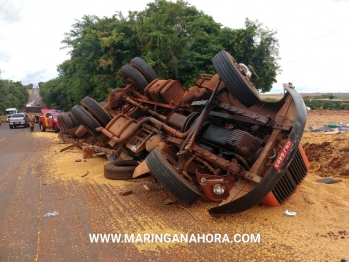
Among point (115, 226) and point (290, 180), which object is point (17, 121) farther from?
point (290, 180)

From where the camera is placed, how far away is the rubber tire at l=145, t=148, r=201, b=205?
4.73 meters

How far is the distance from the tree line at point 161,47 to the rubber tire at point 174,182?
15.2m

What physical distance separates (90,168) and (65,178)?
101 cm

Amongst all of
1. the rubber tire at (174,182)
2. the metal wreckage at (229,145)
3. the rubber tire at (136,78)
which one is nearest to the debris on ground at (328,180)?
the metal wreckage at (229,145)

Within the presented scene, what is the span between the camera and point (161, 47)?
20.7 metres

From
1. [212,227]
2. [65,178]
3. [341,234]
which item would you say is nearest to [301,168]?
[341,234]

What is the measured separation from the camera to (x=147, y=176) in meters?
7.15

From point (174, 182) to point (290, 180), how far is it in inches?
62.5

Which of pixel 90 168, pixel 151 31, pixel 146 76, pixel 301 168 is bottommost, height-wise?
pixel 90 168

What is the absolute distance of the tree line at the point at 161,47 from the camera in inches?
796

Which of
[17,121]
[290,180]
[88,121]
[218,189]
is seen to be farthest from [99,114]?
[17,121]

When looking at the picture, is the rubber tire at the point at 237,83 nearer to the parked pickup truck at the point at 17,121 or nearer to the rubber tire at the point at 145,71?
the rubber tire at the point at 145,71

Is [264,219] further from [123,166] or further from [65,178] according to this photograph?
[65,178]

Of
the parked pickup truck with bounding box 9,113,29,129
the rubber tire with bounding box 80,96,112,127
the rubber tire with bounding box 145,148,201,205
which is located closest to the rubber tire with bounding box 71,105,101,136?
the rubber tire with bounding box 80,96,112,127
